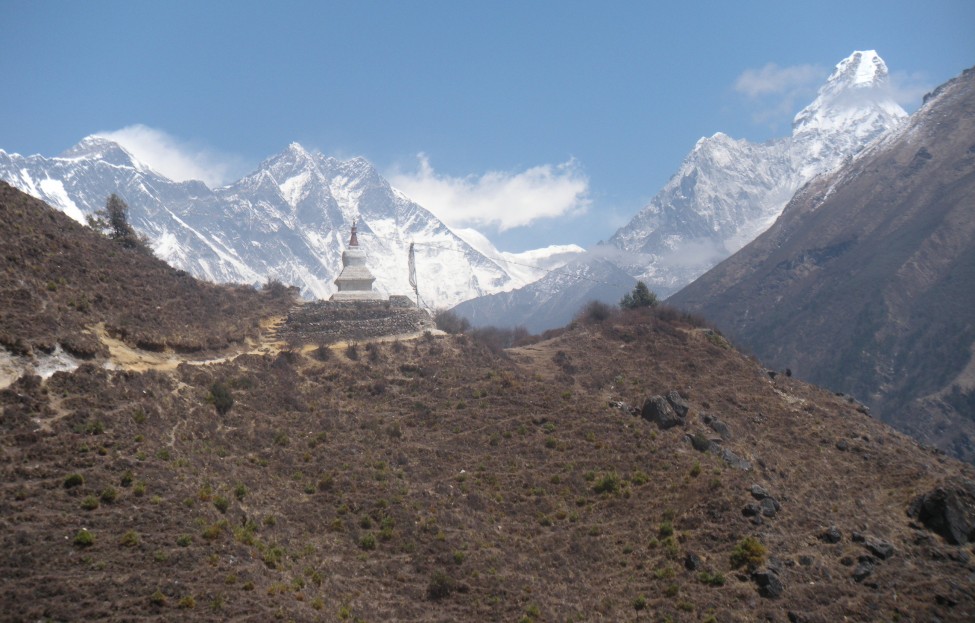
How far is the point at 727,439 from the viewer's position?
142ft

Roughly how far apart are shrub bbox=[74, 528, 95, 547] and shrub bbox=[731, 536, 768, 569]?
2509 cm

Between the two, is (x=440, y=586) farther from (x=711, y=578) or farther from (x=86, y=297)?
(x=86, y=297)

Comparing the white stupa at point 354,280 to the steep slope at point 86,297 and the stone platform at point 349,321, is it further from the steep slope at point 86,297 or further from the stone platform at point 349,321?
the steep slope at point 86,297

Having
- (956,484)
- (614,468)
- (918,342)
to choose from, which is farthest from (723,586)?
(918,342)

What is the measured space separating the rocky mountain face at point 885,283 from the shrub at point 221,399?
3413 inches

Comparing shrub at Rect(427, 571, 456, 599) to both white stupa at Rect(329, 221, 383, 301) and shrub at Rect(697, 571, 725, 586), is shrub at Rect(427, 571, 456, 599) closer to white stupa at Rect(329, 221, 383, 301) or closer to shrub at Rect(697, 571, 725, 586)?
shrub at Rect(697, 571, 725, 586)

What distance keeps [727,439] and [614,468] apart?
8.78m

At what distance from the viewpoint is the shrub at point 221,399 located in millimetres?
35469

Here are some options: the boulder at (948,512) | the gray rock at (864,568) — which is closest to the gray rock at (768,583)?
the gray rock at (864,568)

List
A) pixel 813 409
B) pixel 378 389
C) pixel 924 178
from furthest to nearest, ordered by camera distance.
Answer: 1. pixel 924 178
2. pixel 813 409
3. pixel 378 389

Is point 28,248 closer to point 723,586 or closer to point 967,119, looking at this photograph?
point 723,586

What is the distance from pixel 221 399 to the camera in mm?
35562

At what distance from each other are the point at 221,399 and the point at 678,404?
26023 mm

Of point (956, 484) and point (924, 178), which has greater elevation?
point (924, 178)
